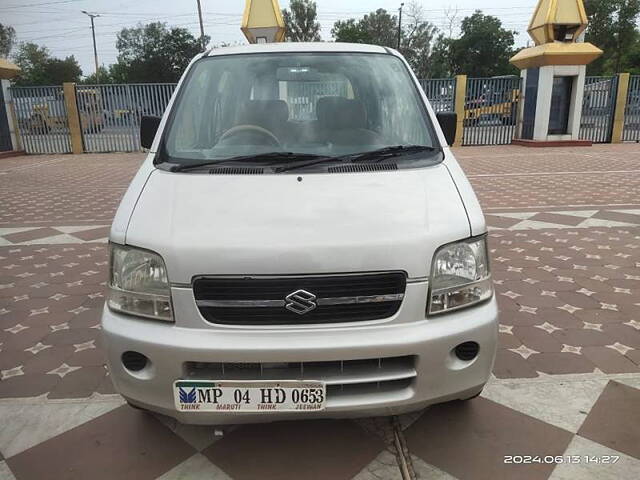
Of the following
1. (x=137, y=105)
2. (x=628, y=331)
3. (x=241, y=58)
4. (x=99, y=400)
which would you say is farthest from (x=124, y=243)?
(x=137, y=105)

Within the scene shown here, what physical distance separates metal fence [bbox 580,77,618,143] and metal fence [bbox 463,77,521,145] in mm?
2322

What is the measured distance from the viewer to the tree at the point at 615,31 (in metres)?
44.0

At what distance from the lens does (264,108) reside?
2824 mm

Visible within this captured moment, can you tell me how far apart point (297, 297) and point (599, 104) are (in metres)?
18.4

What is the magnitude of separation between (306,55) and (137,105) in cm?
1523

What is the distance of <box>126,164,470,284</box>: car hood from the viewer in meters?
1.82

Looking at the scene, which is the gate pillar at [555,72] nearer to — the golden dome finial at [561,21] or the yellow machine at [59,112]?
the golden dome finial at [561,21]

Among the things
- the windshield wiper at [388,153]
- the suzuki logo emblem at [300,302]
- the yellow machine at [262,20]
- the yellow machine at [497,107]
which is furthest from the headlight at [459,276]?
the yellow machine at [497,107]

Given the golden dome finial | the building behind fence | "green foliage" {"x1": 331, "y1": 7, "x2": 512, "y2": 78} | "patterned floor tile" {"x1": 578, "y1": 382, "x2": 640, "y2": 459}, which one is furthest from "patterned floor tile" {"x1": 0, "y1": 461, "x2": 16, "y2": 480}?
"green foliage" {"x1": 331, "y1": 7, "x2": 512, "y2": 78}

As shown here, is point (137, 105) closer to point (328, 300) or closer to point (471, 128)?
point (471, 128)

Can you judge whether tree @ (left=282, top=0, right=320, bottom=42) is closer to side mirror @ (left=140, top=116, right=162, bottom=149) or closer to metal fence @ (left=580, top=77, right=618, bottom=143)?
metal fence @ (left=580, top=77, right=618, bottom=143)

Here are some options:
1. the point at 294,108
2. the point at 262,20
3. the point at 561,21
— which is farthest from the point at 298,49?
the point at 561,21

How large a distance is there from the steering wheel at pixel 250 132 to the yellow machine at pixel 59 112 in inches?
629

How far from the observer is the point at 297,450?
85.0 inches
